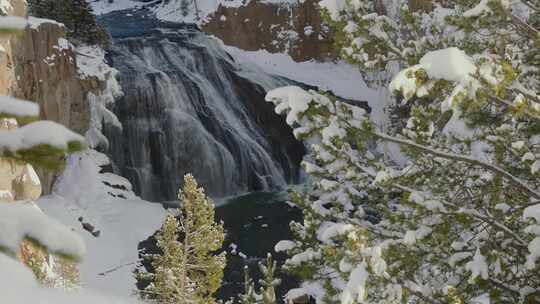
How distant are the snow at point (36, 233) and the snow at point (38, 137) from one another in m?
0.14

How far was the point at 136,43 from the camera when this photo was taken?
81.3 ft

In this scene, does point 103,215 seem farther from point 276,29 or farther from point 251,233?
point 276,29

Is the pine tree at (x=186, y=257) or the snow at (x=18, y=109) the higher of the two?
the snow at (x=18, y=109)

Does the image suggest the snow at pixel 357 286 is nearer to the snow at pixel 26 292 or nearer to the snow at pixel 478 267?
the snow at pixel 478 267

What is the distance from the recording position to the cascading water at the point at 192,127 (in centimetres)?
2078

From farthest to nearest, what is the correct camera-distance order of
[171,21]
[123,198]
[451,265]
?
1. [171,21]
2. [123,198]
3. [451,265]

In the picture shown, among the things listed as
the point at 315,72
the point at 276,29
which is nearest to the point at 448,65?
the point at 315,72

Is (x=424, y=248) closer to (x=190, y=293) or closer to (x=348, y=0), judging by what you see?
(x=348, y=0)

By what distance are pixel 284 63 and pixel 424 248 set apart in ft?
84.6

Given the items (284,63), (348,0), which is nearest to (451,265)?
(348,0)

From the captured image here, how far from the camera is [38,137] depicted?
117cm

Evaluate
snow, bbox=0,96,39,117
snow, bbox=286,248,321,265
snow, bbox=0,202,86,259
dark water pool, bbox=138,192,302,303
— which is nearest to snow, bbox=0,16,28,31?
snow, bbox=0,96,39,117

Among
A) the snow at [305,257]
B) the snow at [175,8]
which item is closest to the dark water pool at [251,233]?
the snow at [305,257]

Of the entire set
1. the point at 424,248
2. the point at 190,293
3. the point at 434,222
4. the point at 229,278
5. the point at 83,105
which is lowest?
the point at 229,278
